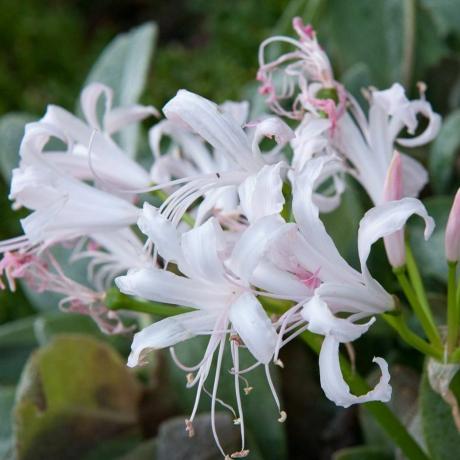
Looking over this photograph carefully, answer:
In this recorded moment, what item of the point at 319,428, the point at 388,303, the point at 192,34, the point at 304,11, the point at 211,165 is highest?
the point at 192,34

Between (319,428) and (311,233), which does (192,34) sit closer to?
(319,428)

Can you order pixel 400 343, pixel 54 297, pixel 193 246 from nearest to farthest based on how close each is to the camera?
pixel 193 246 < pixel 400 343 < pixel 54 297

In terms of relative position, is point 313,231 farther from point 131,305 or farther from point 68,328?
point 68,328

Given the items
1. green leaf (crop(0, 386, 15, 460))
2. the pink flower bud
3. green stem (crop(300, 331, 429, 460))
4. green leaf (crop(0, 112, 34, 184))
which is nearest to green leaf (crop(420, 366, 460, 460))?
green stem (crop(300, 331, 429, 460))

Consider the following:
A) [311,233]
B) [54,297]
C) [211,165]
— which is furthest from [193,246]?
[54,297]

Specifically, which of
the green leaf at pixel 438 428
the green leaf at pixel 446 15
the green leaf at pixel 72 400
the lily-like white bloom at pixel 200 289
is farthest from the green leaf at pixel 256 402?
the green leaf at pixel 446 15

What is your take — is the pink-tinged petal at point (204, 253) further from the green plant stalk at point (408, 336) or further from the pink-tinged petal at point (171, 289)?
the green plant stalk at point (408, 336)
